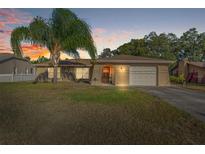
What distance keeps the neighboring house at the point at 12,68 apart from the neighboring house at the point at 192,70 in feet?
81.4

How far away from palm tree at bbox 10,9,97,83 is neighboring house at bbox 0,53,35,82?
8.21 meters

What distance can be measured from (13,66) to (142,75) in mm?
19582

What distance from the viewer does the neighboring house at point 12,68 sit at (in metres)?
27.5

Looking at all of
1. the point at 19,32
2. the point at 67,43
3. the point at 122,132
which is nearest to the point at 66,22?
the point at 67,43

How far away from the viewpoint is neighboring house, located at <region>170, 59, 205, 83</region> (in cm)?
3130

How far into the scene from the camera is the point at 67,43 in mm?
19938

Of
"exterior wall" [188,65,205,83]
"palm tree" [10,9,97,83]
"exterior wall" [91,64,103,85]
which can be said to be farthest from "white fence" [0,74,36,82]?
"exterior wall" [188,65,205,83]

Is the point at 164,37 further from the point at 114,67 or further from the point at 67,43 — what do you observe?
the point at 67,43

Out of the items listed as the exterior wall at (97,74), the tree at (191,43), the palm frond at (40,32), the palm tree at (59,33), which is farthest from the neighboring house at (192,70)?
the tree at (191,43)

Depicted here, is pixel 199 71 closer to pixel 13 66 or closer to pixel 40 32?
pixel 40 32

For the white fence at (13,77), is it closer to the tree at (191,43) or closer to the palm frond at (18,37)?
the palm frond at (18,37)

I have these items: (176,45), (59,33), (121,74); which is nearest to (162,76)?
(121,74)

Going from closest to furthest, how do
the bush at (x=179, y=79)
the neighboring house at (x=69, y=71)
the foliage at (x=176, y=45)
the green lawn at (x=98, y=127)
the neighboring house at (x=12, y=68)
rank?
the green lawn at (x=98, y=127)
the neighboring house at (x=12, y=68)
the bush at (x=179, y=79)
the neighboring house at (x=69, y=71)
the foliage at (x=176, y=45)

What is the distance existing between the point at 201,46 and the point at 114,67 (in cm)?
4378
